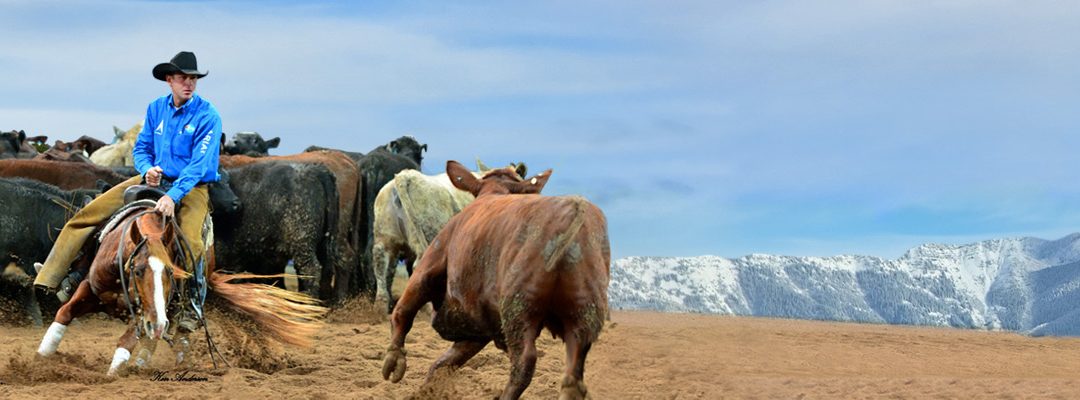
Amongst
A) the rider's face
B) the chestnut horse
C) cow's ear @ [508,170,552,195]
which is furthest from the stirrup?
cow's ear @ [508,170,552,195]

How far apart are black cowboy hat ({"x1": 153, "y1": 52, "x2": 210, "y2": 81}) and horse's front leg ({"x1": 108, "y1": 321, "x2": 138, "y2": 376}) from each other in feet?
5.68

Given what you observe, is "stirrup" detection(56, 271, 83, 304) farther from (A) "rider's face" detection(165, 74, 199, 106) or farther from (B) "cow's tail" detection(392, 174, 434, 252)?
(B) "cow's tail" detection(392, 174, 434, 252)

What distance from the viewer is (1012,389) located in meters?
10.1

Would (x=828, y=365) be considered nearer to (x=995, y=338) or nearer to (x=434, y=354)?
(x=434, y=354)

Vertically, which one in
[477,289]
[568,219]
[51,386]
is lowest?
[51,386]

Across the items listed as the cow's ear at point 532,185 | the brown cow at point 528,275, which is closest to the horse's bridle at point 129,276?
the brown cow at point 528,275

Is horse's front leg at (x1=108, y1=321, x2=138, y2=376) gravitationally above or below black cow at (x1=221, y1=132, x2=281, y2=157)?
below

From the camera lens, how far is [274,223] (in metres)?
12.9

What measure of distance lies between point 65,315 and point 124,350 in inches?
20.6

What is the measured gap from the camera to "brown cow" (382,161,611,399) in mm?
5980

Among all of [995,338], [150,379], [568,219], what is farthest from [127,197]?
[995,338]

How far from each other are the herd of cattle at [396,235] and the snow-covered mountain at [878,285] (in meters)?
6.00

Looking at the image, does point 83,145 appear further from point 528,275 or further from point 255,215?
point 528,275

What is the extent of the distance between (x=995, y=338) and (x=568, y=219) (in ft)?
37.7
